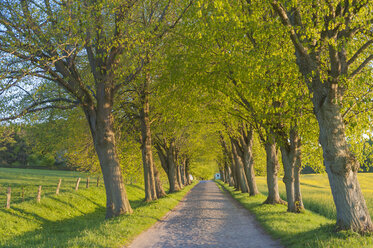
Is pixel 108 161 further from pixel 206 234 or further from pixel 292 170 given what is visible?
pixel 292 170

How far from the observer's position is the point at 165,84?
15.7 meters

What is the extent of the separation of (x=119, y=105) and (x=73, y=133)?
389 centimetres

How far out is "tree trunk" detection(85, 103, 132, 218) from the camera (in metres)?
14.5

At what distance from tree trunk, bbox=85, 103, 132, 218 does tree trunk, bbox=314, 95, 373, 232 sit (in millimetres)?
9667

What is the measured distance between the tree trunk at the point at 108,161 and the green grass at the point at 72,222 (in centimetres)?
79

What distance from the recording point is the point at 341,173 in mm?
8398

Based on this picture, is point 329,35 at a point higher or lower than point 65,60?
lower

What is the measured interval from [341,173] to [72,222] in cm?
1665

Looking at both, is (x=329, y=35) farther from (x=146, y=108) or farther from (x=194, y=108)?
(x=146, y=108)

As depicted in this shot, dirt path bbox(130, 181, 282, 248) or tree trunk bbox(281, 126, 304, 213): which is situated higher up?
tree trunk bbox(281, 126, 304, 213)

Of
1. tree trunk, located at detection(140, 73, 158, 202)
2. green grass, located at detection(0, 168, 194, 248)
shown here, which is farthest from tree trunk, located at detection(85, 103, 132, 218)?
tree trunk, located at detection(140, 73, 158, 202)

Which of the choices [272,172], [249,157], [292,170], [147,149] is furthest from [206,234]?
[249,157]

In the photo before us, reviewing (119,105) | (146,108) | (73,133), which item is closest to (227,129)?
(146,108)

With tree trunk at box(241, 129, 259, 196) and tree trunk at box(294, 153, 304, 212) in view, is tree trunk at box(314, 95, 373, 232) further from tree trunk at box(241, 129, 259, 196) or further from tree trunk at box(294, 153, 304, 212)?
tree trunk at box(241, 129, 259, 196)
